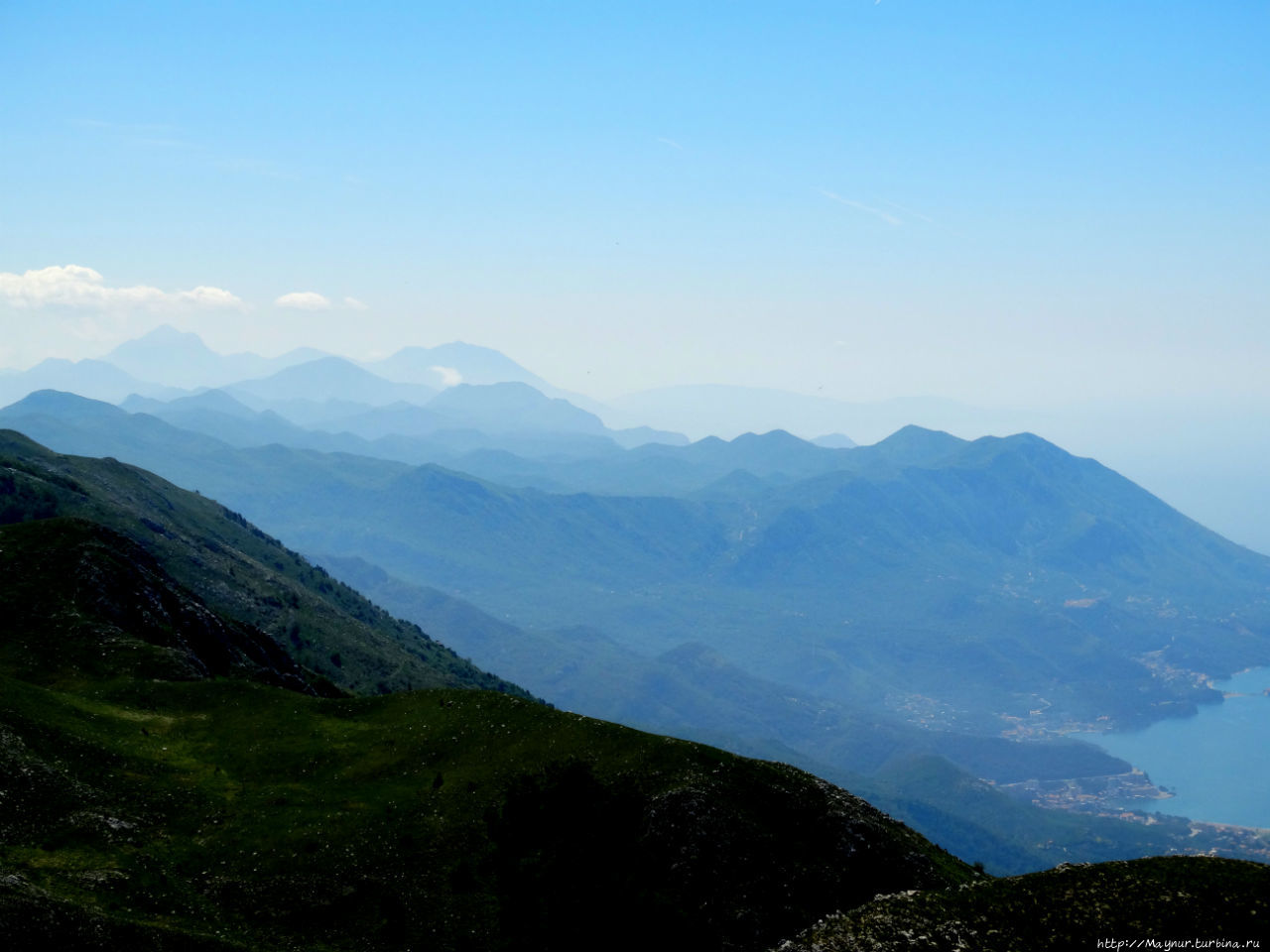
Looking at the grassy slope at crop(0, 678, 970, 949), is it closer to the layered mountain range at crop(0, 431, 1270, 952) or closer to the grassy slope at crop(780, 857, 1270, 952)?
the layered mountain range at crop(0, 431, 1270, 952)

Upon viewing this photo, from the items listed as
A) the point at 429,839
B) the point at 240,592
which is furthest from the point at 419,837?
the point at 240,592

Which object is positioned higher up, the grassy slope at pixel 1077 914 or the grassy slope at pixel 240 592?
the grassy slope at pixel 1077 914

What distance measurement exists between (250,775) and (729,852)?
34549 millimetres

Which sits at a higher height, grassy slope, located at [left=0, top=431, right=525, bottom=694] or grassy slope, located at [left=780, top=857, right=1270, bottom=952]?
grassy slope, located at [left=780, top=857, right=1270, bottom=952]

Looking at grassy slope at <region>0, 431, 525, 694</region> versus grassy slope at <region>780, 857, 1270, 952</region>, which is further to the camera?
grassy slope at <region>0, 431, 525, 694</region>

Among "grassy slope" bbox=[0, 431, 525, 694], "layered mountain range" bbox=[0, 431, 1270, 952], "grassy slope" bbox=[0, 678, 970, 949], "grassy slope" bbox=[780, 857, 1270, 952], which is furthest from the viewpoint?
"grassy slope" bbox=[0, 431, 525, 694]

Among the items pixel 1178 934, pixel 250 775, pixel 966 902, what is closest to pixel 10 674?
pixel 250 775

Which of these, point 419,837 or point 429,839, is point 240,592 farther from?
point 429,839

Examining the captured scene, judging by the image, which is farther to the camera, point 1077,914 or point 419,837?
point 419,837

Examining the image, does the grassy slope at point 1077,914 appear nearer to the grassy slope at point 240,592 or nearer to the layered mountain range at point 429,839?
the layered mountain range at point 429,839

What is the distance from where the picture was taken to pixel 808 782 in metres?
57.6

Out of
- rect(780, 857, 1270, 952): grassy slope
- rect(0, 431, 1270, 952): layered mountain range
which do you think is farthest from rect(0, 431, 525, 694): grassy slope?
rect(780, 857, 1270, 952): grassy slope

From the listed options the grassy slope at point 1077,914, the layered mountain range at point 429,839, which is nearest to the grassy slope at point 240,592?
the layered mountain range at point 429,839

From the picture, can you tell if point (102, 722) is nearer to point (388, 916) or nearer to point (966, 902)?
point (388, 916)
